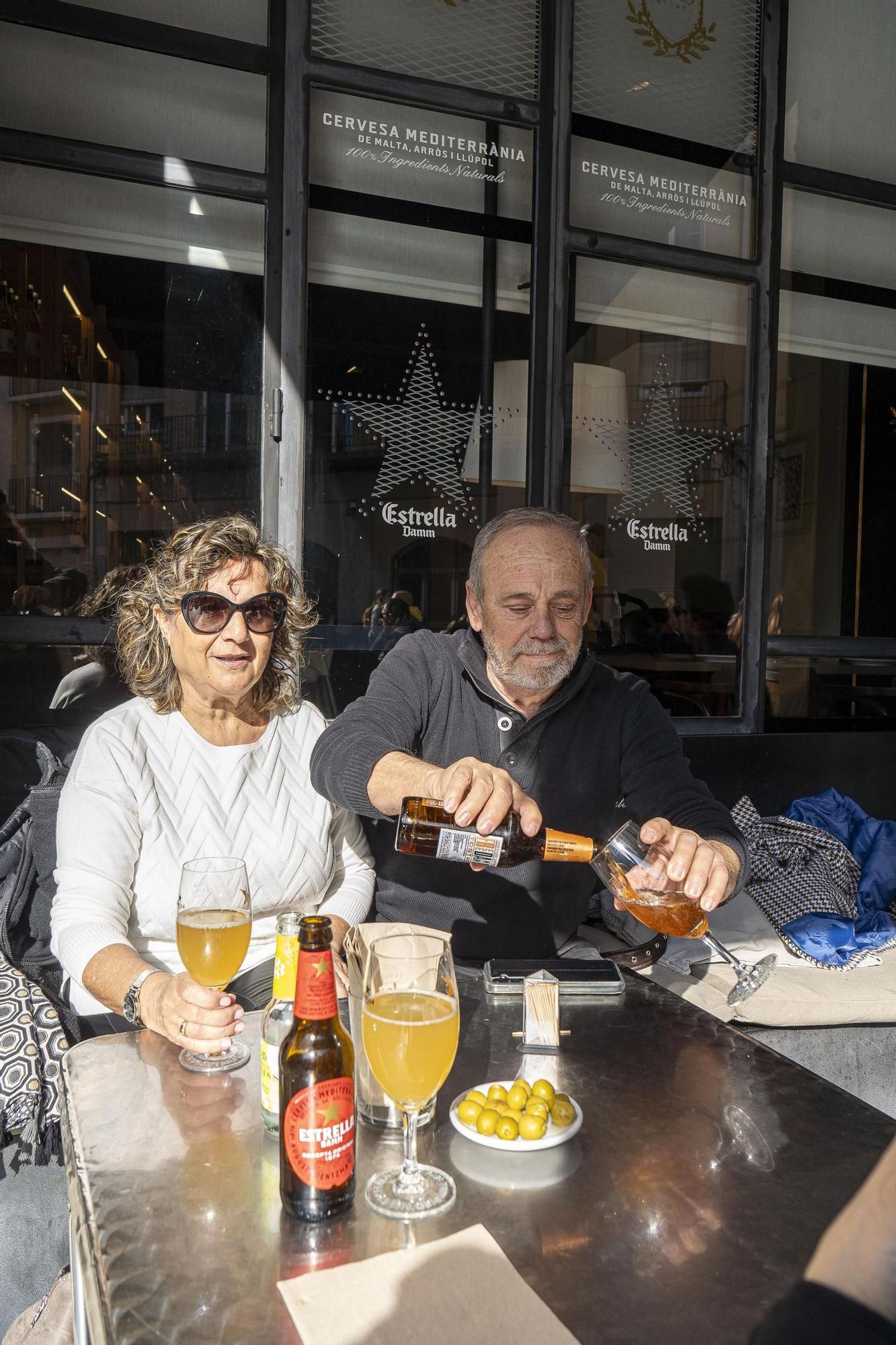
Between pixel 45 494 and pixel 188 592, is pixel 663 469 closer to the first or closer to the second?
pixel 45 494

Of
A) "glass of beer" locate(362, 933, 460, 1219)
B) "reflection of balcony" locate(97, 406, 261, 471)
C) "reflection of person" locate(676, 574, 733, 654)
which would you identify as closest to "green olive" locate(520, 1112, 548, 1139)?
"glass of beer" locate(362, 933, 460, 1219)

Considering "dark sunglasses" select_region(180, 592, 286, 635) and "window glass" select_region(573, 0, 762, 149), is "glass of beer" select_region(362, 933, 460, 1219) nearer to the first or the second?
"dark sunglasses" select_region(180, 592, 286, 635)

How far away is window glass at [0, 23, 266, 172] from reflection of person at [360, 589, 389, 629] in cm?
158

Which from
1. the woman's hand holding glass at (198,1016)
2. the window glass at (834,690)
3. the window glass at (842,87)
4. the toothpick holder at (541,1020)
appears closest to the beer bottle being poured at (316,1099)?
the woman's hand holding glass at (198,1016)

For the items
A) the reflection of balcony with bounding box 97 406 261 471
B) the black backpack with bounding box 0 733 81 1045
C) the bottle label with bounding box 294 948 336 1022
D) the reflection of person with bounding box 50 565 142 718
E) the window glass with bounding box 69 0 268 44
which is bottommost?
the black backpack with bounding box 0 733 81 1045

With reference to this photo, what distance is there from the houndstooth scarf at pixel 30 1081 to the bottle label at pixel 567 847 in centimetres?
115

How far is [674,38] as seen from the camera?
4234 mm

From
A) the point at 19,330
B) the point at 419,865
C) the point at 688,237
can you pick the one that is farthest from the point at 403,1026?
the point at 688,237

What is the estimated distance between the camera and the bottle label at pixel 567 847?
1616 mm

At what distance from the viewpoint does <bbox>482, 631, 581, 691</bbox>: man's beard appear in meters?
2.36

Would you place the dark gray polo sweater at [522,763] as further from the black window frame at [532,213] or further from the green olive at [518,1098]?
the black window frame at [532,213]

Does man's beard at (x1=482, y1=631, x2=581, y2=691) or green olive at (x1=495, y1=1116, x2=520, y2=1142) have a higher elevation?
man's beard at (x1=482, y1=631, x2=581, y2=691)

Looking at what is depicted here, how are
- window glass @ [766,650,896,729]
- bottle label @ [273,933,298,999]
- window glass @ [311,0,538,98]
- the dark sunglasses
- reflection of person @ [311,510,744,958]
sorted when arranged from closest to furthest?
bottle label @ [273,933,298,999], the dark sunglasses, reflection of person @ [311,510,744,958], window glass @ [311,0,538,98], window glass @ [766,650,896,729]

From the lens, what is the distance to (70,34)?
10.8 feet
